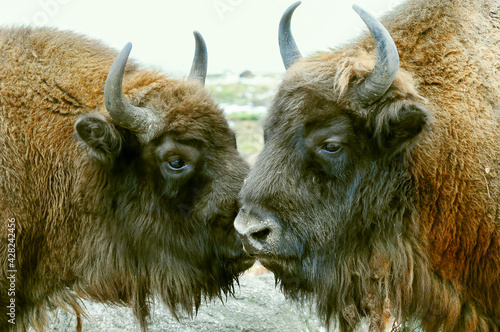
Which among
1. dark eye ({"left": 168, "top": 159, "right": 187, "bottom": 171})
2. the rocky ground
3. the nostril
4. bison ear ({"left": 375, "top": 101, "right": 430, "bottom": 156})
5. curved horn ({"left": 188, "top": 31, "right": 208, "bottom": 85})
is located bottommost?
the rocky ground

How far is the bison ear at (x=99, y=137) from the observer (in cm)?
491

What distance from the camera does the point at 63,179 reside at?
17.2ft

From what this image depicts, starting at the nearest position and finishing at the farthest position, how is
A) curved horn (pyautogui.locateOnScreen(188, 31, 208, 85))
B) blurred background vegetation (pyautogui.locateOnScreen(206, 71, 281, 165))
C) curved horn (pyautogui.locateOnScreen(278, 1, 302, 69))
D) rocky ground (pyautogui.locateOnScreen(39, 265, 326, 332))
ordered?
curved horn (pyautogui.locateOnScreen(278, 1, 302, 69)) < curved horn (pyautogui.locateOnScreen(188, 31, 208, 85)) < rocky ground (pyautogui.locateOnScreen(39, 265, 326, 332)) < blurred background vegetation (pyautogui.locateOnScreen(206, 71, 281, 165))

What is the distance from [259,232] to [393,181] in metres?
1.13

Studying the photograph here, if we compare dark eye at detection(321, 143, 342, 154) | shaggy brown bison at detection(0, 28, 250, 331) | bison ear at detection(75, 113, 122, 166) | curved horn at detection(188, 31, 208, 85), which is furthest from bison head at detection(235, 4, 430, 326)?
curved horn at detection(188, 31, 208, 85)

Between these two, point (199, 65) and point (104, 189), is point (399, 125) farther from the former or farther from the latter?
point (104, 189)

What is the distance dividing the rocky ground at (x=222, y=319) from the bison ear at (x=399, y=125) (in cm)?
257

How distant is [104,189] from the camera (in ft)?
17.3

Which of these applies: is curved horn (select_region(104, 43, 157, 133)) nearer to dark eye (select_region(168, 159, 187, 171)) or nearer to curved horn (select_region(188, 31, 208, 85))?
dark eye (select_region(168, 159, 187, 171))

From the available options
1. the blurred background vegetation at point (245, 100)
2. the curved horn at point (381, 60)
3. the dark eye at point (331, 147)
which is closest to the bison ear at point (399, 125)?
the curved horn at point (381, 60)

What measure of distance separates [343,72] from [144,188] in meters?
2.11

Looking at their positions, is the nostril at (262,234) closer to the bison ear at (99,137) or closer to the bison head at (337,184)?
the bison head at (337,184)

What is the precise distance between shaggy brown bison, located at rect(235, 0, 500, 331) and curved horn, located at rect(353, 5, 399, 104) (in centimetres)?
1

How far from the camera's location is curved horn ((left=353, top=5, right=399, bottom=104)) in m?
4.20
